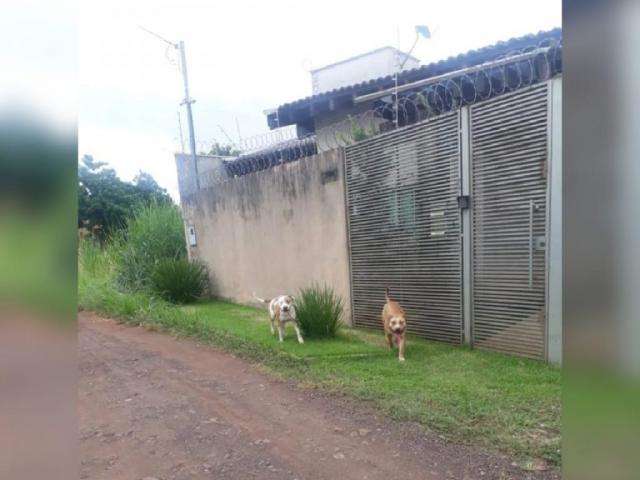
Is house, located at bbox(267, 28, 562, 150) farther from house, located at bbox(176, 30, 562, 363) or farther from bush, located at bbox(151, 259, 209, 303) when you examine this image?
bush, located at bbox(151, 259, 209, 303)

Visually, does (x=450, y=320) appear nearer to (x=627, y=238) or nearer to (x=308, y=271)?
(x=308, y=271)

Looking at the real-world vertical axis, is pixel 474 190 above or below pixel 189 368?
above

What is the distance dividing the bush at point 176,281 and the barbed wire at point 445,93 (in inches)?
80.5

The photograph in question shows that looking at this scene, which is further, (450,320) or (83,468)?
(450,320)

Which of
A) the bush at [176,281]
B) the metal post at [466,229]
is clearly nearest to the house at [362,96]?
the metal post at [466,229]

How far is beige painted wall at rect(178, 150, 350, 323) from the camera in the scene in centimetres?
563

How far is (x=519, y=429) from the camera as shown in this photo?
7.69ft

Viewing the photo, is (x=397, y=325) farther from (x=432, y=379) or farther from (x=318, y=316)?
(x=318, y=316)

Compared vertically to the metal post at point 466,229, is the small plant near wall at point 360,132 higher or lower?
higher

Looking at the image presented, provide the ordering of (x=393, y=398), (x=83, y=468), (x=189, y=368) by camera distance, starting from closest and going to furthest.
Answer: (x=83, y=468)
(x=393, y=398)
(x=189, y=368)

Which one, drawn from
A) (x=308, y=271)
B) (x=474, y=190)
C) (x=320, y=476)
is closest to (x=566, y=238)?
(x=320, y=476)

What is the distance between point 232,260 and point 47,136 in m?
7.40

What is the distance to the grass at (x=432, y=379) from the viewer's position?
2.35m

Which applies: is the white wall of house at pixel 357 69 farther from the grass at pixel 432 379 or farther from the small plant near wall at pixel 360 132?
the grass at pixel 432 379
